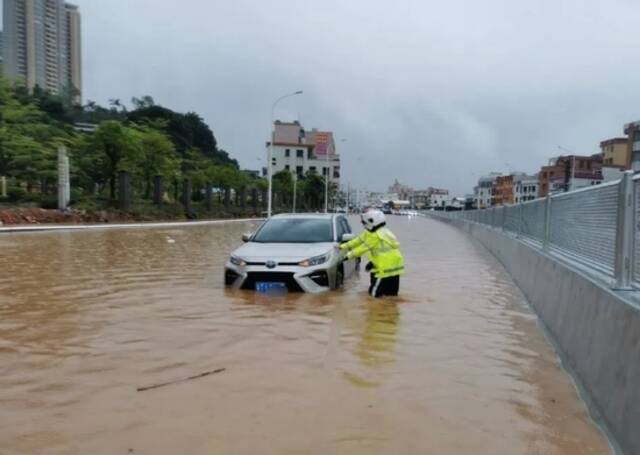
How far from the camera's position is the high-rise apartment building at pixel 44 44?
3310 inches

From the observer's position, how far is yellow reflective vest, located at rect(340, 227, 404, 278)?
8.75 metres

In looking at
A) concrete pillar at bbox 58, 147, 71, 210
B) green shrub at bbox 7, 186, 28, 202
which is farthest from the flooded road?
green shrub at bbox 7, 186, 28, 202

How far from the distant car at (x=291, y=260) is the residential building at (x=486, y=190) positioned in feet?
436

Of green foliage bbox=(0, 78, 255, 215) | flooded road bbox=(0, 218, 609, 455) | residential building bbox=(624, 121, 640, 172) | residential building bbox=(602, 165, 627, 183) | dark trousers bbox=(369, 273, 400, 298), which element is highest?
residential building bbox=(624, 121, 640, 172)

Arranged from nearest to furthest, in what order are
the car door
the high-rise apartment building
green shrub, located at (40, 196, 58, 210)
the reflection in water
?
1. the reflection in water
2. the car door
3. green shrub, located at (40, 196, 58, 210)
4. the high-rise apartment building

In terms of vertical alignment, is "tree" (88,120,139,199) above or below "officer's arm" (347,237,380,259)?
above

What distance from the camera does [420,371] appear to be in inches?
209

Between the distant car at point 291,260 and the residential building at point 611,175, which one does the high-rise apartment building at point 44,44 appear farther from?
the distant car at point 291,260

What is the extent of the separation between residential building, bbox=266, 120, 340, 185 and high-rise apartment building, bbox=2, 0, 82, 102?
47273 mm

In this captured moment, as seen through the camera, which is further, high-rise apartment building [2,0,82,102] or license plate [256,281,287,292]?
high-rise apartment building [2,0,82,102]

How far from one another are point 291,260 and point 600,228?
14.9 ft

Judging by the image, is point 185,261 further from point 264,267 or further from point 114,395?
point 114,395

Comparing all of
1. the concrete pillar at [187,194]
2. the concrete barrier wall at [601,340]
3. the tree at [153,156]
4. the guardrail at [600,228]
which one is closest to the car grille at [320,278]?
the concrete barrier wall at [601,340]

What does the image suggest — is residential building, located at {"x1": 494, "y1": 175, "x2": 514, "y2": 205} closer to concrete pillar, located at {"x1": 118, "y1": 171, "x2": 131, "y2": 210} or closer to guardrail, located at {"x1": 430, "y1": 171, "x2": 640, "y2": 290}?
concrete pillar, located at {"x1": 118, "y1": 171, "x2": 131, "y2": 210}
